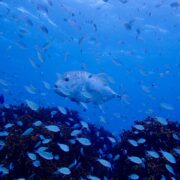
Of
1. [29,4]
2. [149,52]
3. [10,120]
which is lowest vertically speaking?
[10,120]

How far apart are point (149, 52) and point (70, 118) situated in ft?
103

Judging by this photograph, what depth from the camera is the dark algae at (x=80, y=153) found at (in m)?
6.77

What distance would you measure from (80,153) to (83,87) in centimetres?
205

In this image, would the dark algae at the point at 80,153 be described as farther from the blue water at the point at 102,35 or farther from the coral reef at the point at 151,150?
the blue water at the point at 102,35

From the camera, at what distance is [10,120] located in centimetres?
946

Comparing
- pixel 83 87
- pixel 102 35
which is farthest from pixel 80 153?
pixel 102 35

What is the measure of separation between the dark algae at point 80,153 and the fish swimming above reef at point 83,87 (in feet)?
2.98

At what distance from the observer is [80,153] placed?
26.3 feet

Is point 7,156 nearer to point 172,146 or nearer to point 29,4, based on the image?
point 172,146

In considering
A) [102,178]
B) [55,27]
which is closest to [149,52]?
[55,27]

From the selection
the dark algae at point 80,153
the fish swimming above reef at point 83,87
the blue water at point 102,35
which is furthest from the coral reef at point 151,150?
the blue water at point 102,35

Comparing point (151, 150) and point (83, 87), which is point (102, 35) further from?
point (151, 150)

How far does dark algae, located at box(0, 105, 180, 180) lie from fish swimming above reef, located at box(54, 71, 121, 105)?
0.91 meters

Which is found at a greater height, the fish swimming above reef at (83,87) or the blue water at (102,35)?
the blue water at (102,35)
